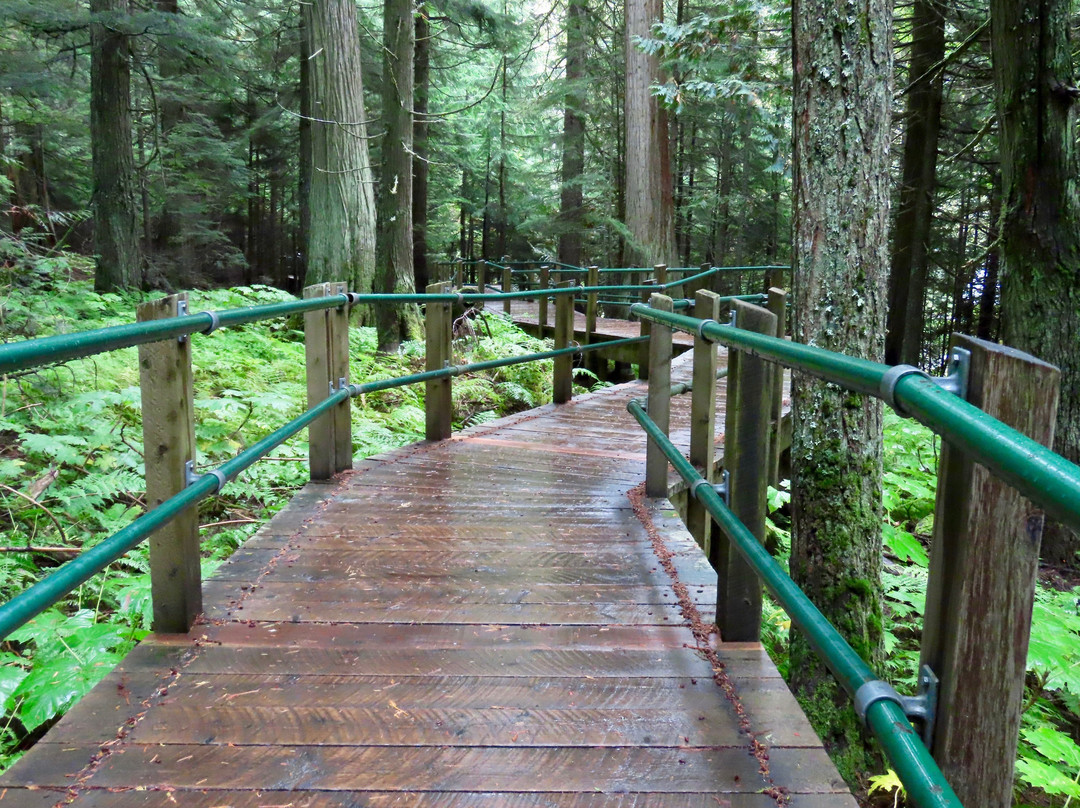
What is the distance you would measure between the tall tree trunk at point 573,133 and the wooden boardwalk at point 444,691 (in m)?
16.7

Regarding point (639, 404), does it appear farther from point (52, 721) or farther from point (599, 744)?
point (52, 721)

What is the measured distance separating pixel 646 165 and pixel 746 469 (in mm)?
14219

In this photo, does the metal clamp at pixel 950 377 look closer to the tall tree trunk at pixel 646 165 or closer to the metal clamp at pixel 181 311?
the metal clamp at pixel 181 311

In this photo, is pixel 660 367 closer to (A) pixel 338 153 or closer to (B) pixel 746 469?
(B) pixel 746 469

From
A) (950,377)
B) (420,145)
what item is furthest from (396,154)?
(950,377)

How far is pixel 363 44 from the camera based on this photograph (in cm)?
1716

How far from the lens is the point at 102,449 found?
5488mm

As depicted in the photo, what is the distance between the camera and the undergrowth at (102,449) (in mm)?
3184

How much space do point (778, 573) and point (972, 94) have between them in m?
17.1

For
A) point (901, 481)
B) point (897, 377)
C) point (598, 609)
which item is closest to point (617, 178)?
point (901, 481)

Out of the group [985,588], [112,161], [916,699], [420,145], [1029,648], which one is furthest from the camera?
[420,145]

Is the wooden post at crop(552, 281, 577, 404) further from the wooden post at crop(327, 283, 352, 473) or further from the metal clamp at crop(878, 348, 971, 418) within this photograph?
the metal clamp at crop(878, 348, 971, 418)

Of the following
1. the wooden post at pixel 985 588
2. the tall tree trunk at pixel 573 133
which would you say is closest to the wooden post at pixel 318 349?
the wooden post at pixel 985 588

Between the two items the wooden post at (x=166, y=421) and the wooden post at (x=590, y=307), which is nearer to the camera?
the wooden post at (x=166, y=421)
